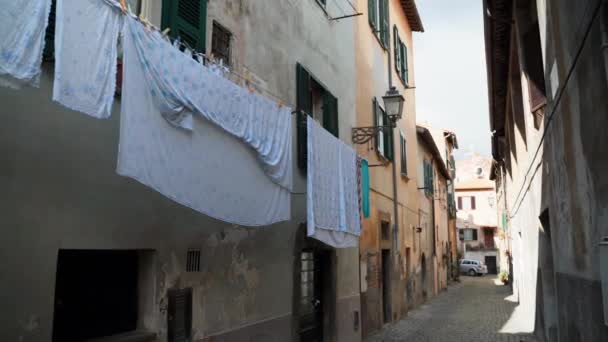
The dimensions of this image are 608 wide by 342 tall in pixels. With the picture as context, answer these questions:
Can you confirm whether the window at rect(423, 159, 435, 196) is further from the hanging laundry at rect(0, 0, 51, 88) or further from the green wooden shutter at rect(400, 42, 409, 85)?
the hanging laundry at rect(0, 0, 51, 88)

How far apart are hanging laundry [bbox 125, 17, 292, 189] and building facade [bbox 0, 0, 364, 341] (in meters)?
0.54

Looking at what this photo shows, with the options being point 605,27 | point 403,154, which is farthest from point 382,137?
point 605,27

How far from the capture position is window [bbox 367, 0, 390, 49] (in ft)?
46.5

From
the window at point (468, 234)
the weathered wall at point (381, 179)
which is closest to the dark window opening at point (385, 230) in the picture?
the weathered wall at point (381, 179)

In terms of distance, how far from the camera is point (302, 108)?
8500 mm

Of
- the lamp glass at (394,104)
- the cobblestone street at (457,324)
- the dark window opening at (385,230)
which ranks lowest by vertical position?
the cobblestone street at (457,324)

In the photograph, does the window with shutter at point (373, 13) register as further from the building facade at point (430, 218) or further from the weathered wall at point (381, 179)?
the building facade at point (430, 218)

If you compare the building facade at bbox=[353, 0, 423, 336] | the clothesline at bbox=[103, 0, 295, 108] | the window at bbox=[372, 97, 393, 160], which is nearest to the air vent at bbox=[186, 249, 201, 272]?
the clothesline at bbox=[103, 0, 295, 108]

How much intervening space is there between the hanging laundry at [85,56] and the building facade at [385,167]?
8681mm

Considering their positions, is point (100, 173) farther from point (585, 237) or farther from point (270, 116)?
point (585, 237)

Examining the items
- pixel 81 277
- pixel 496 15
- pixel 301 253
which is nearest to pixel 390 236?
pixel 301 253

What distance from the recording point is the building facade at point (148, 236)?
12.1 feet

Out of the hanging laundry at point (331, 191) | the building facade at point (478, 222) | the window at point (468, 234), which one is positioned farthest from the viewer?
the window at point (468, 234)

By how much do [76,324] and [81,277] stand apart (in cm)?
39
